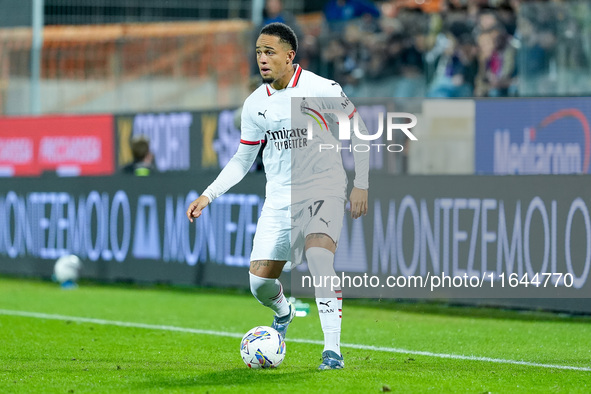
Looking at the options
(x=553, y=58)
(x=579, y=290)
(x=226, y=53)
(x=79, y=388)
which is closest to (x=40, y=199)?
(x=226, y=53)

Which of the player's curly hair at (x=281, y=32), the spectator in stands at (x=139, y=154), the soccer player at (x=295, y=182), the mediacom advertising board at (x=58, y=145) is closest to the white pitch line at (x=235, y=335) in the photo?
the soccer player at (x=295, y=182)

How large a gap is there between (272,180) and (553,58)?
22.8 feet

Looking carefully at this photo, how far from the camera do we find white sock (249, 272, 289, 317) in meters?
7.59

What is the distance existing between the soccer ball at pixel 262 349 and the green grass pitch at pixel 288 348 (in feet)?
0.32

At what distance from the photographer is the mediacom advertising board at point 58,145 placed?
18.7 m

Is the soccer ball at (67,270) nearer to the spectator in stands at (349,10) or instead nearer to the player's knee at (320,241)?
the spectator in stands at (349,10)

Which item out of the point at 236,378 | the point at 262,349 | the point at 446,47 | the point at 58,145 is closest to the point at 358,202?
the point at 262,349

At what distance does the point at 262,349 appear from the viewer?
7.51 m

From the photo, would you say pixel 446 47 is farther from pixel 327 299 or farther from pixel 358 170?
pixel 327 299

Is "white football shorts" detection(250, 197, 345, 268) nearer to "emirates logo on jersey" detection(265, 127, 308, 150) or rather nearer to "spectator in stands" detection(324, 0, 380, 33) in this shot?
"emirates logo on jersey" detection(265, 127, 308, 150)

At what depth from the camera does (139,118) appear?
58.9ft

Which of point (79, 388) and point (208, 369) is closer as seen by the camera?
point (79, 388)

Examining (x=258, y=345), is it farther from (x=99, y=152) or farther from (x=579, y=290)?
(x=99, y=152)

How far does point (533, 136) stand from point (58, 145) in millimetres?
9355
